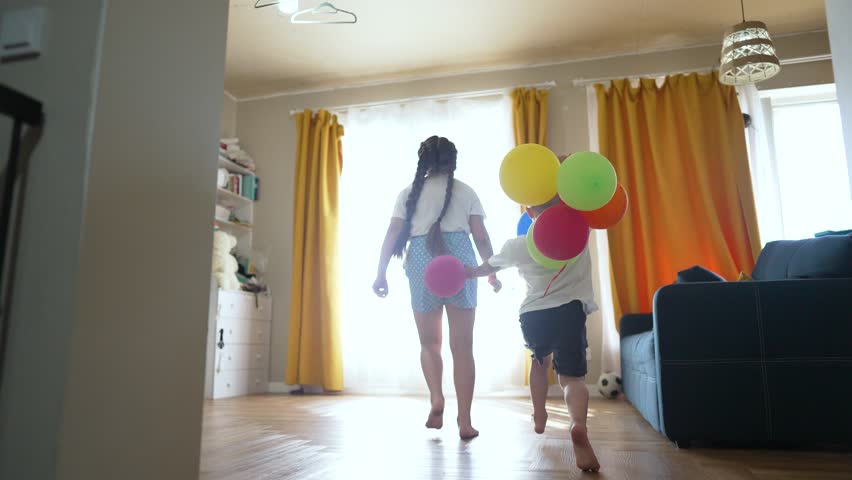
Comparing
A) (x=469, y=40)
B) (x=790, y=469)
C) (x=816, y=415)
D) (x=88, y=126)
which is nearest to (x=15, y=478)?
(x=88, y=126)

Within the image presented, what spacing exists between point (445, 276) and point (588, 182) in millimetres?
539

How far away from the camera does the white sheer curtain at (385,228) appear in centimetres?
403

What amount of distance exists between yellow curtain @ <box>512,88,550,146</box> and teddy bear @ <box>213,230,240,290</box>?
2.19 metres

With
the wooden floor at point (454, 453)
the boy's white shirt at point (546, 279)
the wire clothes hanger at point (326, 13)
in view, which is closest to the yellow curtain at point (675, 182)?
the wooden floor at point (454, 453)

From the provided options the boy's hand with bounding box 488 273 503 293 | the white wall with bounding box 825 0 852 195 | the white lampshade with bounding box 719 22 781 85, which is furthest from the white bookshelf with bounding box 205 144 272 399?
the white wall with bounding box 825 0 852 195

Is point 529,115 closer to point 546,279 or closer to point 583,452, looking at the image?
point 546,279

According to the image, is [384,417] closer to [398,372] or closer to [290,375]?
[398,372]

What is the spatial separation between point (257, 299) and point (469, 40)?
2419 millimetres

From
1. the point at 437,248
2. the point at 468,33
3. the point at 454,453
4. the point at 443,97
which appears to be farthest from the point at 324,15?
the point at 454,453

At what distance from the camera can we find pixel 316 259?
14.6ft

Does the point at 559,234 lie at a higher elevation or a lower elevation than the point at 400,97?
lower

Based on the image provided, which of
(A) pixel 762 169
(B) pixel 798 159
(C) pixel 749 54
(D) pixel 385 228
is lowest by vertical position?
(D) pixel 385 228

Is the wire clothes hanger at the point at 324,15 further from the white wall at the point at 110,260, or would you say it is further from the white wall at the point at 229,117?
the white wall at the point at 110,260

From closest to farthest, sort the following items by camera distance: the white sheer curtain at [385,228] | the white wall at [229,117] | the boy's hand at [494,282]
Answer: the boy's hand at [494,282], the white sheer curtain at [385,228], the white wall at [229,117]
